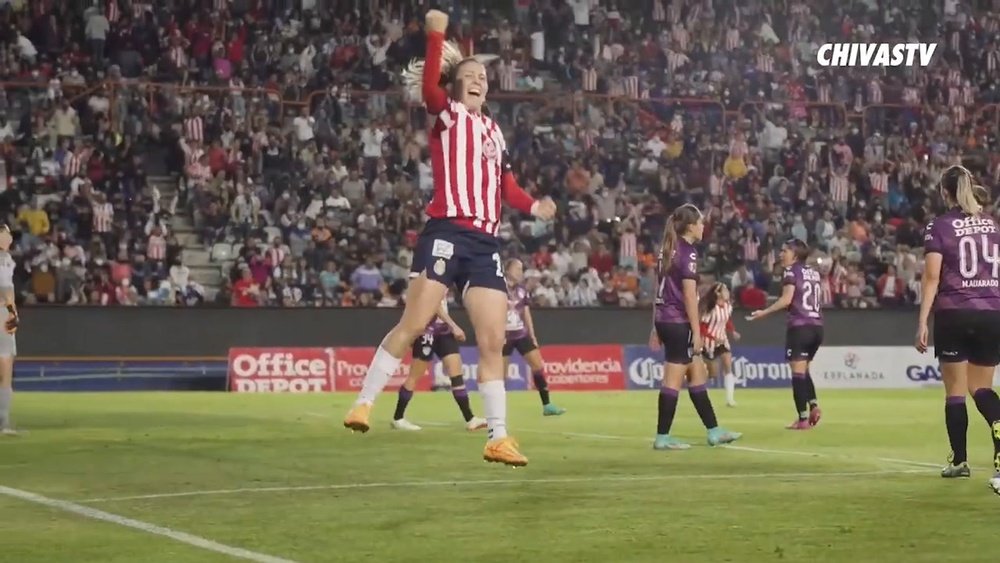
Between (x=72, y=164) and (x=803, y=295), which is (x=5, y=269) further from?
(x=72, y=164)

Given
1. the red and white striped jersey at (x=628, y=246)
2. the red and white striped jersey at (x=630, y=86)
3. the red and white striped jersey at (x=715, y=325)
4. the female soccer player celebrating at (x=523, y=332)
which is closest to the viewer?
the female soccer player celebrating at (x=523, y=332)

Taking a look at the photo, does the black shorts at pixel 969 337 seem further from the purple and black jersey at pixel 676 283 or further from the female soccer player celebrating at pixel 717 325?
the female soccer player celebrating at pixel 717 325

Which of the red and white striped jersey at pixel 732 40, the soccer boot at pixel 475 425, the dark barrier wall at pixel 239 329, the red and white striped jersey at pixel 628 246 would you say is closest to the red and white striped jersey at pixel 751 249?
the dark barrier wall at pixel 239 329

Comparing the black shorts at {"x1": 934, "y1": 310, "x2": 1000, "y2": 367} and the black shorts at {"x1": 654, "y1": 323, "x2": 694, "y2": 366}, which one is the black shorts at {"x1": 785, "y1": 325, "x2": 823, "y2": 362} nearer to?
the black shorts at {"x1": 654, "y1": 323, "x2": 694, "y2": 366}

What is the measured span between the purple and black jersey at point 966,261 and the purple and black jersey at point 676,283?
162 inches

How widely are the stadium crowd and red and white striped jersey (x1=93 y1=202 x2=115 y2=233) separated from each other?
4cm

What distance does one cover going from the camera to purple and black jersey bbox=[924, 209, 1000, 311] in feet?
39.1

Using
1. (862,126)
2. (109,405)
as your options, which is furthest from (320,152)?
(862,126)

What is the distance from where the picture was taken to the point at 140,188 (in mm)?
32812

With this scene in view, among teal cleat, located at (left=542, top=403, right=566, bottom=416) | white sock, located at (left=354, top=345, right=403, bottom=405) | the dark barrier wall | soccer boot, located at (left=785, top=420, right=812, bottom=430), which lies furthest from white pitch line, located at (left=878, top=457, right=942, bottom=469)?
the dark barrier wall

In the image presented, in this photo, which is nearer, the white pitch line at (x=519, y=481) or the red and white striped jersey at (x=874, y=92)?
the white pitch line at (x=519, y=481)

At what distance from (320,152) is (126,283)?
601 cm

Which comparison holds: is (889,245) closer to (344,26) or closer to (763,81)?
(763,81)

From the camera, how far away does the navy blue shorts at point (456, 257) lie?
10773 mm
